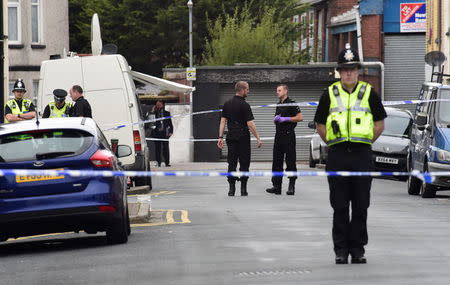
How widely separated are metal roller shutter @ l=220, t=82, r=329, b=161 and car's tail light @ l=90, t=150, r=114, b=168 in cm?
2945

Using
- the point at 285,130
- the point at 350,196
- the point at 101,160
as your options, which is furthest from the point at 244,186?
the point at 350,196

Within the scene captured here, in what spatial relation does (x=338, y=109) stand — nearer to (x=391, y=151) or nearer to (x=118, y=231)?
(x=118, y=231)

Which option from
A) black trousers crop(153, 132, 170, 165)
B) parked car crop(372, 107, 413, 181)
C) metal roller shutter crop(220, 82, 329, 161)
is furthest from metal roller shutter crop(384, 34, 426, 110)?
parked car crop(372, 107, 413, 181)

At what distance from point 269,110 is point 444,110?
2234 centimetres

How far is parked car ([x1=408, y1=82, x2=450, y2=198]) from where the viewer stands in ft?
61.5

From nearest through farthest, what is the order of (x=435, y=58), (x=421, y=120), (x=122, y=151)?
(x=122, y=151)
(x=421, y=120)
(x=435, y=58)

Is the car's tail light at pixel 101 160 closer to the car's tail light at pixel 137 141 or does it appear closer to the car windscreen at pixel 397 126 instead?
the car's tail light at pixel 137 141

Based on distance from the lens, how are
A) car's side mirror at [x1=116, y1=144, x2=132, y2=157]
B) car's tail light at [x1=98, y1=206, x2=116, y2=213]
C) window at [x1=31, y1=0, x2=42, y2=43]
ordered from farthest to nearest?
window at [x1=31, y1=0, x2=42, y2=43]
car's side mirror at [x1=116, y1=144, x2=132, y2=157]
car's tail light at [x1=98, y1=206, x2=116, y2=213]

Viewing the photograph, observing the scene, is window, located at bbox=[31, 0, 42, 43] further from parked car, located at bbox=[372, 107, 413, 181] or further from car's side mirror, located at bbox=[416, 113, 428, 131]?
car's side mirror, located at bbox=[416, 113, 428, 131]

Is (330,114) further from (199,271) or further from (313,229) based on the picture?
(313,229)

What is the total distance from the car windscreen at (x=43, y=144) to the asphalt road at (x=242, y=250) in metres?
0.99

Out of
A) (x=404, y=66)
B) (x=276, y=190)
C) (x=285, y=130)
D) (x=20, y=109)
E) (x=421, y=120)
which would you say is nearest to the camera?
(x=285, y=130)

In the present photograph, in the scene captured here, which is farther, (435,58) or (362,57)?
(362,57)

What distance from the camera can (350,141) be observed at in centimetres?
996
